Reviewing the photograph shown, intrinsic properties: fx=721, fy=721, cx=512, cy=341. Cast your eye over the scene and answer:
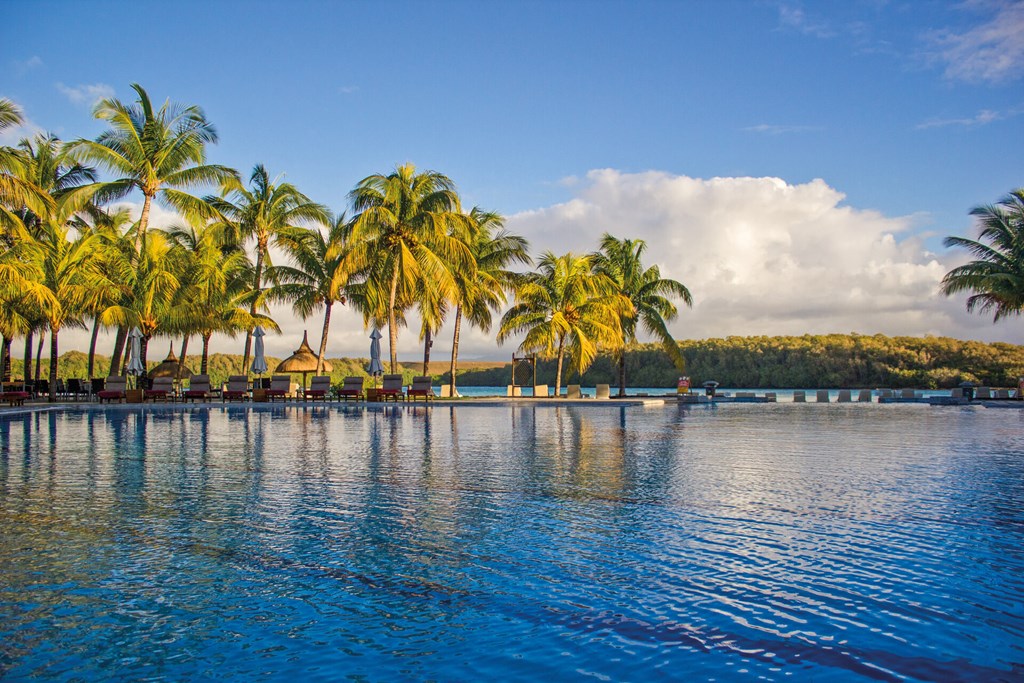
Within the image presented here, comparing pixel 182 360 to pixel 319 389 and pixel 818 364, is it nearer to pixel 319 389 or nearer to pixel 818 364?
pixel 319 389

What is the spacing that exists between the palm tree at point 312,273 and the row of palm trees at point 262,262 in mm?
80

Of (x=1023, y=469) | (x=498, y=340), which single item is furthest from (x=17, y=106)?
(x=1023, y=469)

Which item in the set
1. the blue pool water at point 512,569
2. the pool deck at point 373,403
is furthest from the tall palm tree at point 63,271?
the blue pool water at point 512,569

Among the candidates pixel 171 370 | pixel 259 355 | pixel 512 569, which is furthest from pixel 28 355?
pixel 512 569

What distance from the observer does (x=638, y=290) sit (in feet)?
110

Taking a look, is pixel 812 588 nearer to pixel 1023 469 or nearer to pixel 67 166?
pixel 1023 469

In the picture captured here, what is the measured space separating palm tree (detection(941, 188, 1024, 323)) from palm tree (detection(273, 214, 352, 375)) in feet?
84.1

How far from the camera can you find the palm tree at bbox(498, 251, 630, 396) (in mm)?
30500

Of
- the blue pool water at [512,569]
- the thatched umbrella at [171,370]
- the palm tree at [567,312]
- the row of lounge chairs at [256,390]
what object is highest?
the palm tree at [567,312]

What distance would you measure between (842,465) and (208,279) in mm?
27187

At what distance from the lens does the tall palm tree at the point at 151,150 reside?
27578 millimetres

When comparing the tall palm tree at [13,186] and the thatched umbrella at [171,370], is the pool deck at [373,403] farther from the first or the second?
the tall palm tree at [13,186]

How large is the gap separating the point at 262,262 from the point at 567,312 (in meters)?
13.6

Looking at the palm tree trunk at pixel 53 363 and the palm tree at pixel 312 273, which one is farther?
the palm tree at pixel 312 273
